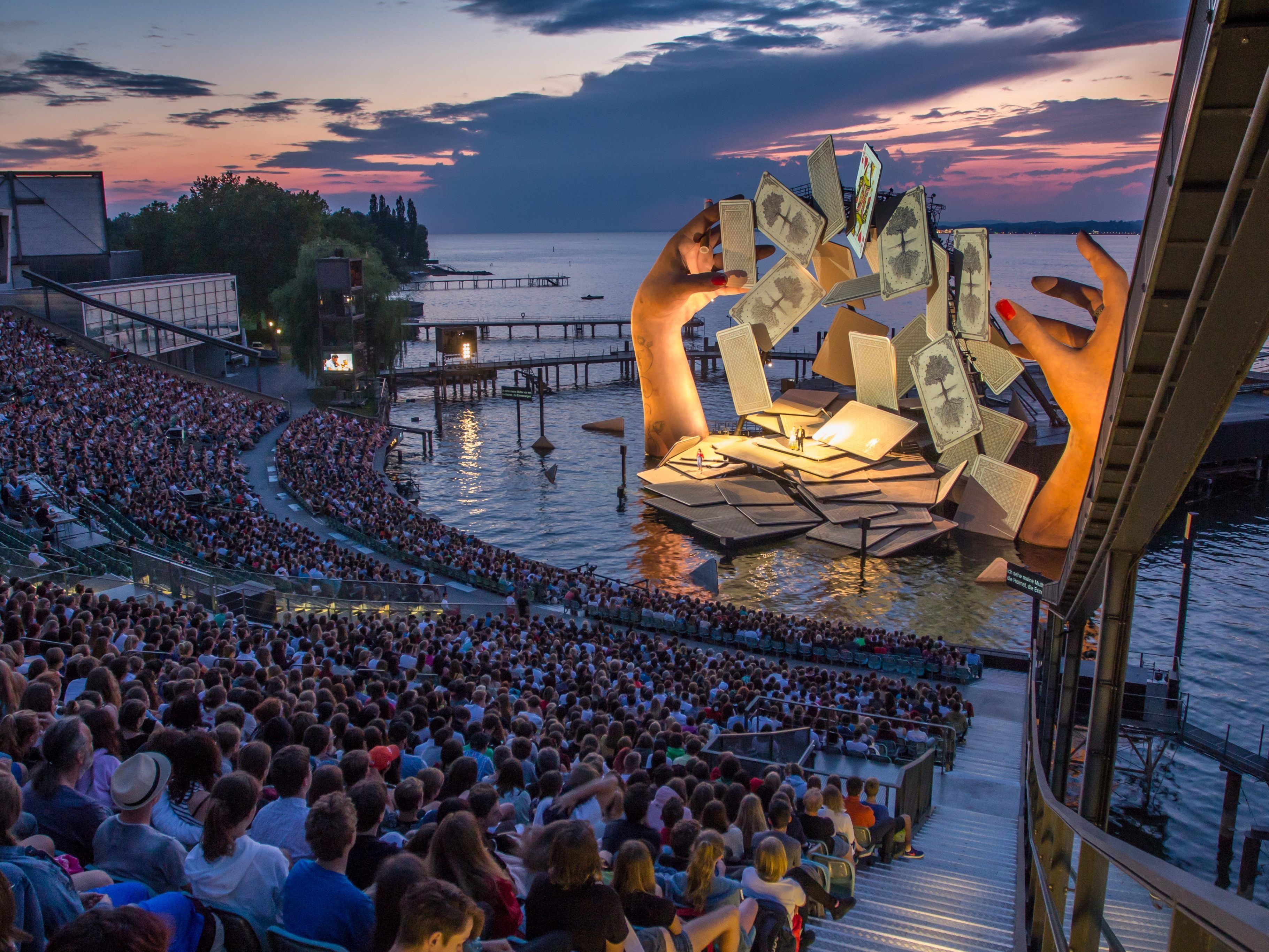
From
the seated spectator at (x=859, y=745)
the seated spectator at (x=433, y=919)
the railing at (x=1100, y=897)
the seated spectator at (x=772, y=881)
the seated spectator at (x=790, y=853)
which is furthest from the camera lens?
the seated spectator at (x=859, y=745)

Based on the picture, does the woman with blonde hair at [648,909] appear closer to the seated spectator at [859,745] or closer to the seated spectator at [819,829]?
the seated spectator at [819,829]

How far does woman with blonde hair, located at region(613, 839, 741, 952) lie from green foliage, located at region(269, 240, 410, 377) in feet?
202

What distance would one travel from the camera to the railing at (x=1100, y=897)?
7.18 ft

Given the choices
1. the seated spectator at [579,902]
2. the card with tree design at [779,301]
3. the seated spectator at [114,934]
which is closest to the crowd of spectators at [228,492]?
the card with tree design at [779,301]

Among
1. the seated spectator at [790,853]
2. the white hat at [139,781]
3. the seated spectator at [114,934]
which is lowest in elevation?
the seated spectator at [790,853]

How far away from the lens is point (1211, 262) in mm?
5305

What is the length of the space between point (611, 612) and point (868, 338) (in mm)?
18075

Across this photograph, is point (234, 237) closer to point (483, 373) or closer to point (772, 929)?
point (483, 373)

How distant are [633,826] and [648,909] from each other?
104 centimetres

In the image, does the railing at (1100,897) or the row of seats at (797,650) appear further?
the row of seats at (797,650)

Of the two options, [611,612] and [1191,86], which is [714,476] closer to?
[611,612]

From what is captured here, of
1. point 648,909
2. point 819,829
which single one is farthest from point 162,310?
point 648,909

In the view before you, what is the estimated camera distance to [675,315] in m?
39.8

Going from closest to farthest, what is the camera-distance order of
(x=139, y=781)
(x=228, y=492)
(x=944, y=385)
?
(x=139, y=781)
(x=228, y=492)
(x=944, y=385)
